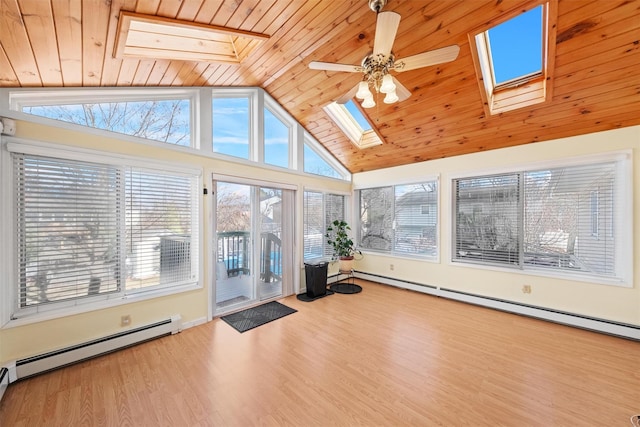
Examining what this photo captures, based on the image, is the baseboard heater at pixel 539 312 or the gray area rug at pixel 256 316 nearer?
the baseboard heater at pixel 539 312

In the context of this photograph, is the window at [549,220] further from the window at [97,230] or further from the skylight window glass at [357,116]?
the window at [97,230]

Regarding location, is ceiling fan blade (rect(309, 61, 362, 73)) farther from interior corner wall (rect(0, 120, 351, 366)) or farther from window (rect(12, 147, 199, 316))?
window (rect(12, 147, 199, 316))

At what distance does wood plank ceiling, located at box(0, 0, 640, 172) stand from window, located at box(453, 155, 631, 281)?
0.54 m

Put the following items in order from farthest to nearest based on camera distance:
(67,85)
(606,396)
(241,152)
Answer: (241,152) < (67,85) < (606,396)

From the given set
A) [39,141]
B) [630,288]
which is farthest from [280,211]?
[630,288]

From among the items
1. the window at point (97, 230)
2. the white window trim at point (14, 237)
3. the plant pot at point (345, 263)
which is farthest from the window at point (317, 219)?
the white window trim at point (14, 237)

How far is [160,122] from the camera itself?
3039mm

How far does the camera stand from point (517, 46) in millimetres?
2635

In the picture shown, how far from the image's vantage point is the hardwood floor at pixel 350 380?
1757 mm

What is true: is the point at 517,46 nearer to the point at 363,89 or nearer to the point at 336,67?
the point at 363,89

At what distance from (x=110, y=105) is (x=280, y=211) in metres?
2.48

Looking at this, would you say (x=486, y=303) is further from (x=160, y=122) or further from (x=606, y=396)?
(x=160, y=122)

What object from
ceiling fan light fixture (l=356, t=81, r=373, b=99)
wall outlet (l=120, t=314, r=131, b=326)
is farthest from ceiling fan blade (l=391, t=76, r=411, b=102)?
wall outlet (l=120, t=314, r=131, b=326)

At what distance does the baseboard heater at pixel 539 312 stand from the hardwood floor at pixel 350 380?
0.13 meters
